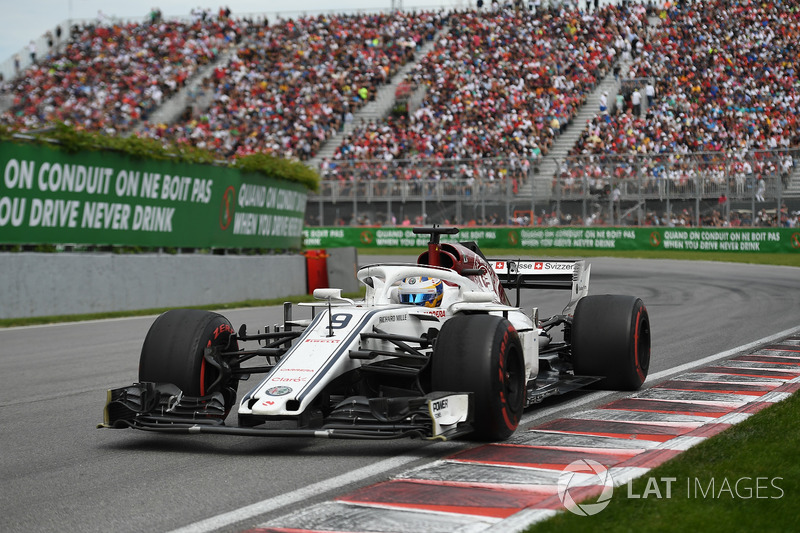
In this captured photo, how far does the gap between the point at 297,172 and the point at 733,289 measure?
10389 millimetres

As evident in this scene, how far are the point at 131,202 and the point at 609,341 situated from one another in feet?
38.6

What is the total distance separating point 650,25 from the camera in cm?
4453

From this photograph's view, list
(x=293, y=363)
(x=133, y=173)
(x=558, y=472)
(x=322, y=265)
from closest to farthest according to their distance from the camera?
(x=558, y=472), (x=293, y=363), (x=133, y=173), (x=322, y=265)

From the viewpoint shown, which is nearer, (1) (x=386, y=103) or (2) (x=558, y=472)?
(2) (x=558, y=472)

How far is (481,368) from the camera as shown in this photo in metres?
6.45

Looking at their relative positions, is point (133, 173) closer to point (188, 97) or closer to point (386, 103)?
point (386, 103)

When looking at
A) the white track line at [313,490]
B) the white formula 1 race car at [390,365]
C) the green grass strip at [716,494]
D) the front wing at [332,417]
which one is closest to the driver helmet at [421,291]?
the white formula 1 race car at [390,365]

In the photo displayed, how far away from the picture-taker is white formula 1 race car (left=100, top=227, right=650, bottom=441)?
20.6ft

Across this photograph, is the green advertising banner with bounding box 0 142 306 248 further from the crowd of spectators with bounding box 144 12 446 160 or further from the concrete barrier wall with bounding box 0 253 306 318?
the crowd of spectators with bounding box 144 12 446 160

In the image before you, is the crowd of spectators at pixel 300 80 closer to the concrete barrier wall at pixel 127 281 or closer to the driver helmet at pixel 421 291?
the concrete barrier wall at pixel 127 281

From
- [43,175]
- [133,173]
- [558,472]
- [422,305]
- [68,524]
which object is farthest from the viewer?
[133,173]

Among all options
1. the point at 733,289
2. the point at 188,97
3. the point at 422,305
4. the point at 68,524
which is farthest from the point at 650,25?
the point at 68,524

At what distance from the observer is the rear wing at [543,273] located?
10352 millimetres

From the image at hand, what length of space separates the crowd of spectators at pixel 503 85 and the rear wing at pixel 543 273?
28.1 m
